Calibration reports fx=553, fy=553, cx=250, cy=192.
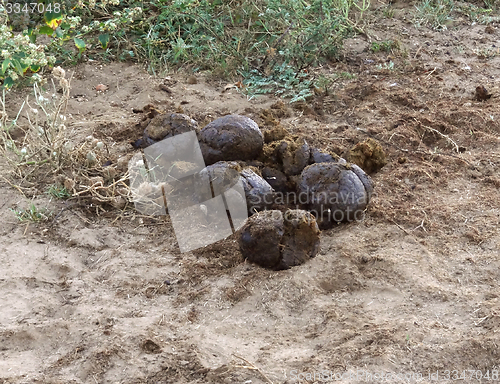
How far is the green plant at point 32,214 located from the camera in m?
3.67

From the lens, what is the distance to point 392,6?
7.27 meters

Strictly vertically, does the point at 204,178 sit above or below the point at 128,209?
above

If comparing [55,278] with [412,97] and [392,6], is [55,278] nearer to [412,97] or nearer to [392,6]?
[412,97]

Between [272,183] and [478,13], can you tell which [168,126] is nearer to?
[272,183]

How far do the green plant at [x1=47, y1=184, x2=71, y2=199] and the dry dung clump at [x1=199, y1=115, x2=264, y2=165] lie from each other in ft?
3.29

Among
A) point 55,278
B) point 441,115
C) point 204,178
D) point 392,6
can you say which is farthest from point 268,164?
point 392,6

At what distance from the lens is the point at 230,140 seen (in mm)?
3900

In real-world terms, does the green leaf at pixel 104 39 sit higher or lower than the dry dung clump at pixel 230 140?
higher

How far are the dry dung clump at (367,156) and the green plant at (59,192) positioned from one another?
80.9 inches

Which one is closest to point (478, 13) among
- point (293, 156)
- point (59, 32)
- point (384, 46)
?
point (384, 46)

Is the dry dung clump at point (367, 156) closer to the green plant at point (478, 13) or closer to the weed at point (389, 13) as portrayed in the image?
the weed at point (389, 13)

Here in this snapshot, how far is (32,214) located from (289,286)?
1824mm

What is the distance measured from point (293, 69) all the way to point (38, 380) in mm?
4283

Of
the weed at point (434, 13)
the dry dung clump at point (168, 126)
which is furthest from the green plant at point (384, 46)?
the dry dung clump at point (168, 126)
